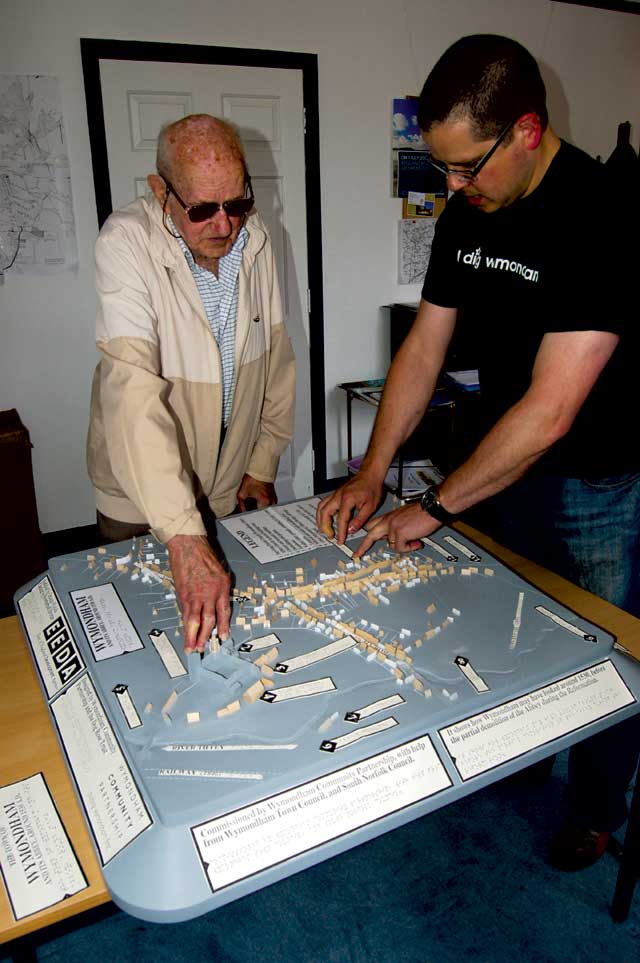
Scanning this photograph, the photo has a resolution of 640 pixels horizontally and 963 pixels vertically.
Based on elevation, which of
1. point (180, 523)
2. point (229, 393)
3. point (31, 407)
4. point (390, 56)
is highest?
point (390, 56)

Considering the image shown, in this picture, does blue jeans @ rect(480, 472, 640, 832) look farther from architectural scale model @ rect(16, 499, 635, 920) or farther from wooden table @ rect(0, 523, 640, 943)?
architectural scale model @ rect(16, 499, 635, 920)

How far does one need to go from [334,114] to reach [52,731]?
3.28 m

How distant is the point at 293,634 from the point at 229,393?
0.71m

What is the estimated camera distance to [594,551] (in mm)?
1586

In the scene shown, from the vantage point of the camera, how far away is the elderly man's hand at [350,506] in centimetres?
157

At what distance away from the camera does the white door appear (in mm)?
3094

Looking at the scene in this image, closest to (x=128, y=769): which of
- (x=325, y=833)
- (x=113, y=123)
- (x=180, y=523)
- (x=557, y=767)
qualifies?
(x=325, y=833)

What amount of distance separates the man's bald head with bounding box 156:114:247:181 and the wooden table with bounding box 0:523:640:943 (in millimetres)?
933

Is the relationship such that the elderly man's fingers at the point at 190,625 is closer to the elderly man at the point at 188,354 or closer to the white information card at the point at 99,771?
the elderly man at the point at 188,354

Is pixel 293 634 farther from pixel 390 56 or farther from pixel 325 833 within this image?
pixel 390 56

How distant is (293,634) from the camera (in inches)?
48.1

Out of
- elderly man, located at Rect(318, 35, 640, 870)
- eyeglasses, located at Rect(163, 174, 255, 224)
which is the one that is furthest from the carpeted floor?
eyeglasses, located at Rect(163, 174, 255, 224)

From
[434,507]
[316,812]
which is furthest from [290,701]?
[434,507]

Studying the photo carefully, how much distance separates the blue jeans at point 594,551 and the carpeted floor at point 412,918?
0.72 ft
